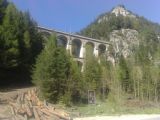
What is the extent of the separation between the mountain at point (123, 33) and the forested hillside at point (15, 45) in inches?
753

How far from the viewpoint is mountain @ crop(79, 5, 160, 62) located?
67.0 meters

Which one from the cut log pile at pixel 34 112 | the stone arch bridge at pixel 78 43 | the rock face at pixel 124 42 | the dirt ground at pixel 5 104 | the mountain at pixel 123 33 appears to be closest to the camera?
the cut log pile at pixel 34 112

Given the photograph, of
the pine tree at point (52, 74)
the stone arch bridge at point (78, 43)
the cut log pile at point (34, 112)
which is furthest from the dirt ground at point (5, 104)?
the stone arch bridge at point (78, 43)

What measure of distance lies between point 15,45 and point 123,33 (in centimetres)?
4681

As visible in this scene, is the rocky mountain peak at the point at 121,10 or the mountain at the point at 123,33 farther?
the rocky mountain peak at the point at 121,10

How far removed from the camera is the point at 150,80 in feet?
127

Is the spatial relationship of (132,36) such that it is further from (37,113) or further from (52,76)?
(37,113)

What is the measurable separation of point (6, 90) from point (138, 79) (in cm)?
1499

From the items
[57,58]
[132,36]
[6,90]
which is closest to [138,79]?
[57,58]

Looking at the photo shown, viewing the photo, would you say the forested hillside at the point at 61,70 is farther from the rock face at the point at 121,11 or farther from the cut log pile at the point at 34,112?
the rock face at the point at 121,11

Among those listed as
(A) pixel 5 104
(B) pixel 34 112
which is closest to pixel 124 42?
(A) pixel 5 104

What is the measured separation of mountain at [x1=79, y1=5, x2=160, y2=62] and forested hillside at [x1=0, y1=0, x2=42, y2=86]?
1913 cm

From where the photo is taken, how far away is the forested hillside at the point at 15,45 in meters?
34.5

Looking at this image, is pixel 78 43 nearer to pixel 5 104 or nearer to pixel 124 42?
pixel 124 42
